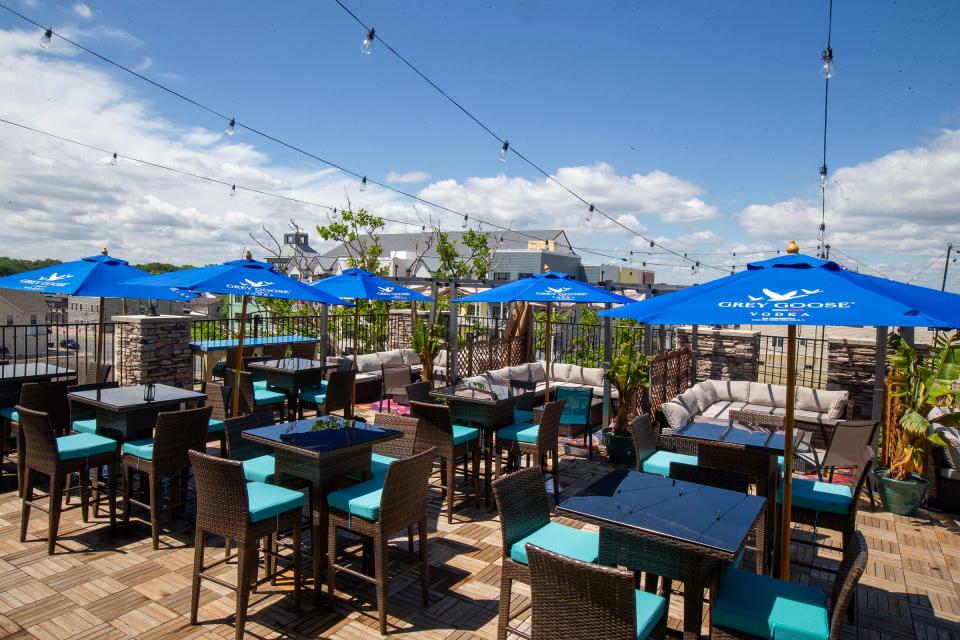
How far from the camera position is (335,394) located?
23.0ft

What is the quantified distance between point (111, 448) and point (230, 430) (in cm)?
135

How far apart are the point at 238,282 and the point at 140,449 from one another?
172 centimetres

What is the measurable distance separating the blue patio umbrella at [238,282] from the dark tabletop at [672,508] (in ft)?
11.7

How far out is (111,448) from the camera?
461 cm

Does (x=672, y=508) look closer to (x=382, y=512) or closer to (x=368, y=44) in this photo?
(x=382, y=512)

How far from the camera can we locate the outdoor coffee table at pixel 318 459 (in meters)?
3.53

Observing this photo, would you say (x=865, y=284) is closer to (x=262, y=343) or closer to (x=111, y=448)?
(x=111, y=448)

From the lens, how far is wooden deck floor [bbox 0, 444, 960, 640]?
333 cm

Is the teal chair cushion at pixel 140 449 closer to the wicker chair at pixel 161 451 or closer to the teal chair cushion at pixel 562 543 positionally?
the wicker chair at pixel 161 451

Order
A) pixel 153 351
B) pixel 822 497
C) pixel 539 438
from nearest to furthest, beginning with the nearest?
pixel 822 497 < pixel 539 438 < pixel 153 351

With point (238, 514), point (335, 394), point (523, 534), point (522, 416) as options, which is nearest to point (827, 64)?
point (522, 416)

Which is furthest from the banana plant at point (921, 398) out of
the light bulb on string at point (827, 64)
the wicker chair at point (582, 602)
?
the wicker chair at point (582, 602)

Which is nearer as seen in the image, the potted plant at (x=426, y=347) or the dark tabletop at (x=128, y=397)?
the dark tabletop at (x=128, y=397)

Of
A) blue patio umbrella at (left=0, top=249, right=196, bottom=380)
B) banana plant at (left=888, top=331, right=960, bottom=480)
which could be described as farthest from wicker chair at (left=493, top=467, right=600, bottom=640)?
blue patio umbrella at (left=0, top=249, right=196, bottom=380)
